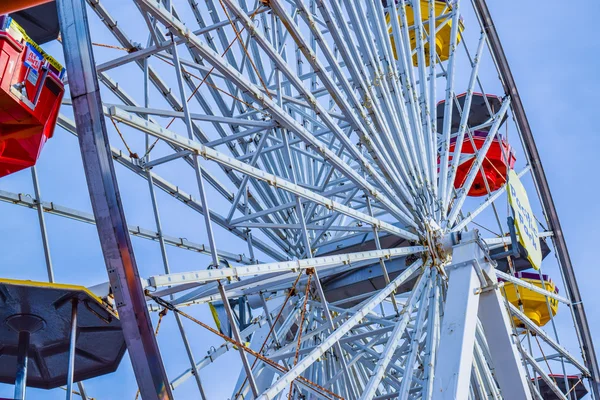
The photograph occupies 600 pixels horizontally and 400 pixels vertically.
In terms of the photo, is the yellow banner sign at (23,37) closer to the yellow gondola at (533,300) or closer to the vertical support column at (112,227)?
the vertical support column at (112,227)

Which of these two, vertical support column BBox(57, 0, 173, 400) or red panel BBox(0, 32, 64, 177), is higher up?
red panel BBox(0, 32, 64, 177)

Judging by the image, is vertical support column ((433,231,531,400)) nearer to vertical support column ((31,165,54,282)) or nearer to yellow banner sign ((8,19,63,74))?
vertical support column ((31,165,54,282))

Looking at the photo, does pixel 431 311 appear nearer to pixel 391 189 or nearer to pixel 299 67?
pixel 391 189

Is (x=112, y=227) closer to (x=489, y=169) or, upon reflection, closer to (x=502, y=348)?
(x=502, y=348)

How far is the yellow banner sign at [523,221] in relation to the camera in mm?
11992

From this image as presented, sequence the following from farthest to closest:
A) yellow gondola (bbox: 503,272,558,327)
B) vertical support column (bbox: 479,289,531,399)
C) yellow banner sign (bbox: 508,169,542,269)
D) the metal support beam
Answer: yellow gondola (bbox: 503,272,558,327) < the metal support beam < yellow banner sign (bbox: 508,169,542,269) < vertical support column (bbox: 479,289,531,399)

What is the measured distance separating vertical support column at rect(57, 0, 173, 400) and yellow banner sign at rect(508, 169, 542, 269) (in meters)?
6.83

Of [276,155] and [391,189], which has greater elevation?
[276,155]

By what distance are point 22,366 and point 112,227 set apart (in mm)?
2423

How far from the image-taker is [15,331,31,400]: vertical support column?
723 cm

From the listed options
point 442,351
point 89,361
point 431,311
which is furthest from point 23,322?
point 431,311

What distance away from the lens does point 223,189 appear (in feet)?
40.9

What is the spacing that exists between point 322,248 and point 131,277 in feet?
23.3

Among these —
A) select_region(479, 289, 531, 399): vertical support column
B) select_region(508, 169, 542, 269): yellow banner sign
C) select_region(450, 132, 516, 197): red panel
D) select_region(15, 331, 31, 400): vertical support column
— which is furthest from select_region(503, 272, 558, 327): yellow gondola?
select_region(15, 331, 31, 400): vertical support column
